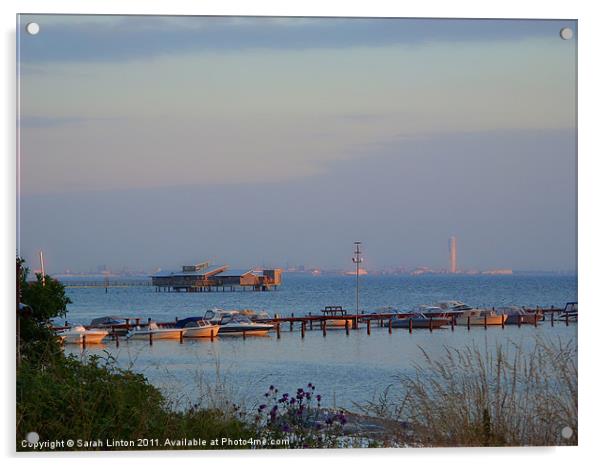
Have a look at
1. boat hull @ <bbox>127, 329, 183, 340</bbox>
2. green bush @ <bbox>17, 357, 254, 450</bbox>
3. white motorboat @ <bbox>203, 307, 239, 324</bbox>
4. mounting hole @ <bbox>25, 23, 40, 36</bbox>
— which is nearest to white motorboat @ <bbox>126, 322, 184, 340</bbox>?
boat hull @ <bbox>127, 329, 183, 340</bbox>

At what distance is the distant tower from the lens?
5859 mm

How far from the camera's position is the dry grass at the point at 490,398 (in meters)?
5.21

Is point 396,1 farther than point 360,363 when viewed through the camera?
No

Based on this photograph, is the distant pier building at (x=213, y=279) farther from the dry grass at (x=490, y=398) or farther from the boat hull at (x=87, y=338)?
the dry grass at (x=490, y=398)

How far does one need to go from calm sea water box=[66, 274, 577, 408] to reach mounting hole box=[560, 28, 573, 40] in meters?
1.15

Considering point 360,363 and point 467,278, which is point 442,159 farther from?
point 360,363

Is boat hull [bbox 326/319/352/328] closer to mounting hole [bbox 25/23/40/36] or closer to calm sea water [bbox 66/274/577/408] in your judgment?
calm sea water [bbox 66/274/577/408]

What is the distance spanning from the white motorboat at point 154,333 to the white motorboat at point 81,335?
11.2 inches

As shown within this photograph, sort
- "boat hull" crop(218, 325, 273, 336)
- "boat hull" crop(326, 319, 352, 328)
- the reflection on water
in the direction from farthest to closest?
→ "boat hull" crop(326, 319, 352, 328) < "boat hull" crop(218, 325, 273, 336) < the reflection on water
